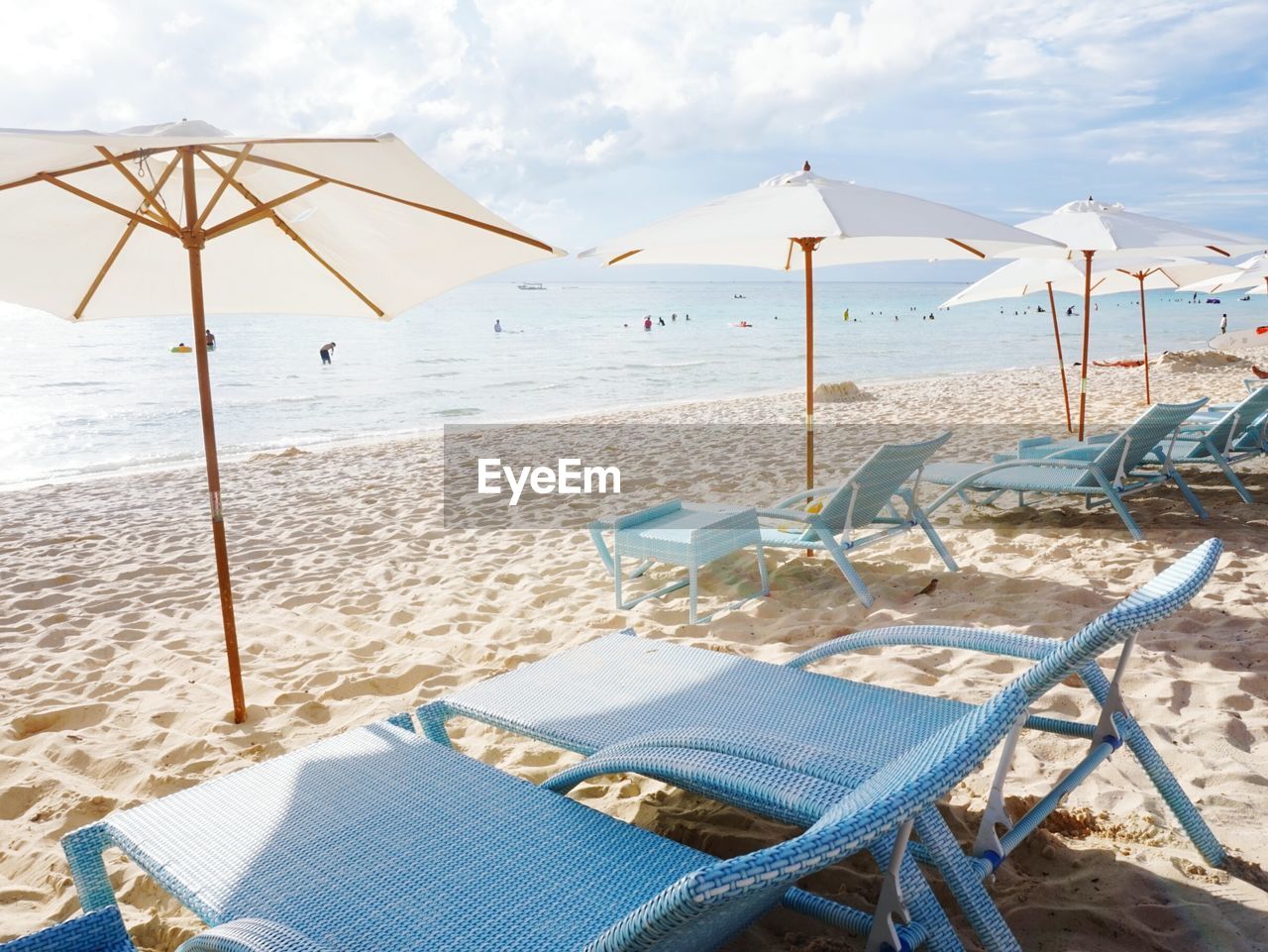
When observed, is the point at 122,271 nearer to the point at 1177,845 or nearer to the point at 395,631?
the point at 395,631

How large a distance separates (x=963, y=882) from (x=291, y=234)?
3.20m

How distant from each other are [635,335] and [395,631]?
120ft

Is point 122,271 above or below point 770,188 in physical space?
below

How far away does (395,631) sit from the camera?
425 centimetres

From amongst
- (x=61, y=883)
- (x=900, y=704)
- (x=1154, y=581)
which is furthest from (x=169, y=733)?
(x=1154, y=581)

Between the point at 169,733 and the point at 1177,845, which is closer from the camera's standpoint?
the point at 1177,845

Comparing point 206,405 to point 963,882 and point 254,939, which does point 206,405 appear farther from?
point 963,882

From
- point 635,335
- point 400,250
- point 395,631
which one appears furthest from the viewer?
point 635,335

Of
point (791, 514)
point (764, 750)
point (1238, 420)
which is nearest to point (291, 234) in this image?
point (791, 514)

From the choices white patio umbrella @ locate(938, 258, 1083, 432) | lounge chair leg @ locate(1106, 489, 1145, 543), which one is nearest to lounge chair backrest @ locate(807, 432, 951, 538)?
lounge chair leg @ locate(1106, 489, 1145, 543)

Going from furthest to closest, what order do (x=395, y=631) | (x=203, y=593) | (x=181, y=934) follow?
1. (x=203, y=593)
2. (x=395, y=631)
3. (x=181, y=934)

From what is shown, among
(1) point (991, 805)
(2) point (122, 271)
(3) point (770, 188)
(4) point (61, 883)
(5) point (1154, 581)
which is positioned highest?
(3) point (770, 188)

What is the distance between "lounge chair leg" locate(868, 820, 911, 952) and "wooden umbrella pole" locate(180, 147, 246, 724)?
7.99 feet

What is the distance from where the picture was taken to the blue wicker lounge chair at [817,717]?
157 centimetres
